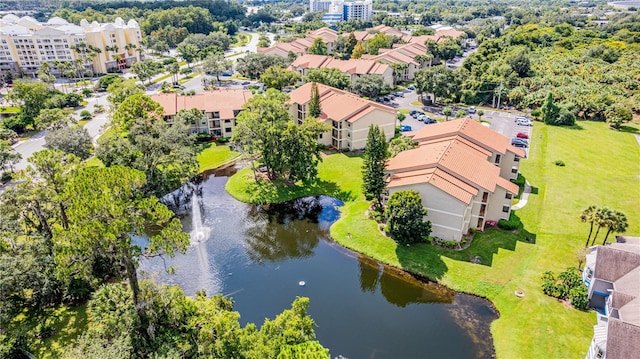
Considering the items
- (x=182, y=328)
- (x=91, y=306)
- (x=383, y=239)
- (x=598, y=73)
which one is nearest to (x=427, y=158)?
(x=383, y=239)

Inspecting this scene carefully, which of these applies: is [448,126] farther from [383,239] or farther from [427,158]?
[383,239]

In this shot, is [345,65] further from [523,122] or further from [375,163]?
[375,163]

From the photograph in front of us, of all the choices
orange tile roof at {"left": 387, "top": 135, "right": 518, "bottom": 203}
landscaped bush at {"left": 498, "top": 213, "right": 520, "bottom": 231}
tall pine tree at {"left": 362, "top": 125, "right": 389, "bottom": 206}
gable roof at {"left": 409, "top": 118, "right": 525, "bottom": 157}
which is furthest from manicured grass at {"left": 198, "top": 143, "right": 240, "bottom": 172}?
landscaped bush at {"left": 498, "top": 213, "right": 520, "bottom": 231}

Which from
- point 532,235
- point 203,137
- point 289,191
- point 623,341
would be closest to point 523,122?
point 532,235

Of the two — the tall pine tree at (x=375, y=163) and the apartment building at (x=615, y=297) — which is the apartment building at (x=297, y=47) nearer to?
the tall pine tree at (x=375, y=163)

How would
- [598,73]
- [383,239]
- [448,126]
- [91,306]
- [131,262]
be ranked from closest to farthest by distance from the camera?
1. [131,262]
2. [91,306]
3. [383,239]
4. [448,126]
5. [598,73]

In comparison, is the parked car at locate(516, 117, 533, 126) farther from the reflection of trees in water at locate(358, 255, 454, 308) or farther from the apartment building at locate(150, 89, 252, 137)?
the apartment building at locate(150, 89, 252, 137)
